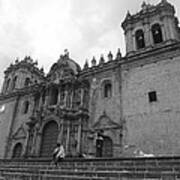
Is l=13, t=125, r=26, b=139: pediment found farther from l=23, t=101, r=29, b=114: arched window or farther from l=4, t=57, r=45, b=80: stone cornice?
l=4, t=57, r=45, b=80: stone cornice

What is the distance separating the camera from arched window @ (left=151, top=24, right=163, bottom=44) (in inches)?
712

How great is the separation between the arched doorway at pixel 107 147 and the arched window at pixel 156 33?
10.3m

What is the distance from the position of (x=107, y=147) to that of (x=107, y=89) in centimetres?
546

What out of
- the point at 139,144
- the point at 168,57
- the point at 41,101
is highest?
the point at 168,57

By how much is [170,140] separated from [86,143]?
6657 millimetres

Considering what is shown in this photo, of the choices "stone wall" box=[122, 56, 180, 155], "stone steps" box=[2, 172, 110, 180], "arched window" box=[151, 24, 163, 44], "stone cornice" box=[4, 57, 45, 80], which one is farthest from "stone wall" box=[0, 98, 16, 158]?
"arched window" box=[151, 24, 163, 44]

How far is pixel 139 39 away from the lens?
18969mm

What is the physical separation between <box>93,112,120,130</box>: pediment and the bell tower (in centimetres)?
664

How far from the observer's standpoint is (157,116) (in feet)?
44.8

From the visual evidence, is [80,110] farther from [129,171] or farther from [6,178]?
[129,171]

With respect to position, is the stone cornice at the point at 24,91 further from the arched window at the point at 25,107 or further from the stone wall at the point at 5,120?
the arched window at the point at 25,107

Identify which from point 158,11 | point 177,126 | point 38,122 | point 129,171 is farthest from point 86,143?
point 158,11

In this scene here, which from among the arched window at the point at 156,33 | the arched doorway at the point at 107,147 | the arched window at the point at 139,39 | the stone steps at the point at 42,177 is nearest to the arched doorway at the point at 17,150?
the arched doorway at the point at 107,147

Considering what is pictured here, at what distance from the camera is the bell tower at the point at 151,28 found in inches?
683
